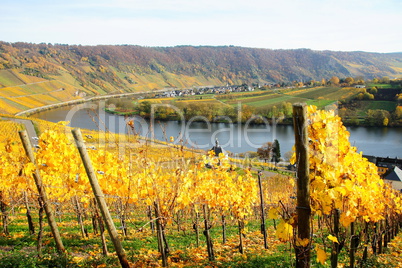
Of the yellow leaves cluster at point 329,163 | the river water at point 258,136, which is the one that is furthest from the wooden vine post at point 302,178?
the river water at point 258,136

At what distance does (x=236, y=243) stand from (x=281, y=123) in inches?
2494

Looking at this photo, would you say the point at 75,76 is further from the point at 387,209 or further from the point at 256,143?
the point at 387,209

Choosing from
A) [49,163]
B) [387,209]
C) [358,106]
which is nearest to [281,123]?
[358,106]

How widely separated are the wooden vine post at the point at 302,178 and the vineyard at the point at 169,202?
20 mm

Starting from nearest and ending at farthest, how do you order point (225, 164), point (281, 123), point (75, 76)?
point (225, 164) → point (281, 123) → point (75, 76)

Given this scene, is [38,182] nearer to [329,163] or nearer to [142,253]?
[142,253]

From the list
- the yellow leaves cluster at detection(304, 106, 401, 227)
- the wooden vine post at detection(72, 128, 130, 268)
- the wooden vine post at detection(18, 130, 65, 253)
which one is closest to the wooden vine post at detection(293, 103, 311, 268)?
the yellow leaves cluster at detection(304, 106, 401, 227)

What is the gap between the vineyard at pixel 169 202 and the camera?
9.54 ft

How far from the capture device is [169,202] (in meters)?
6.25

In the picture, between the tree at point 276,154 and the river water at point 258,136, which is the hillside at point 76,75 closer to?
the river water at point 258,136

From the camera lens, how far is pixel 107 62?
171 m

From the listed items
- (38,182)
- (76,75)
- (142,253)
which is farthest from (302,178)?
(76,75)

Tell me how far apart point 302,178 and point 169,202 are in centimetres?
410

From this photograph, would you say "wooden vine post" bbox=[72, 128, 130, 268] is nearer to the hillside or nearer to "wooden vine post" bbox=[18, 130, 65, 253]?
"wooden vine post" bbox=[18, 130, 65, 253]
